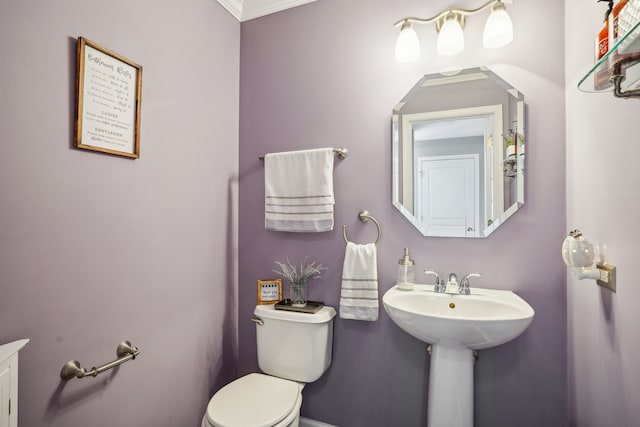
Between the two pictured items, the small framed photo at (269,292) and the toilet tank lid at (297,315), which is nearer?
the toilet tank lid at (297,315)

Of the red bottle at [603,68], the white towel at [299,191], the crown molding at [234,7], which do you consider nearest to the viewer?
the red bottle at [603,68]

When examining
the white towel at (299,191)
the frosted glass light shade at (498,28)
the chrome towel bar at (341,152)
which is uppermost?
the frosted glass light shade at (498,28)

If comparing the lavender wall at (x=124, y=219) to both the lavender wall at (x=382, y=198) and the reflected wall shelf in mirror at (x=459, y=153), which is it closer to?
the lavender wall at (x=382, y=198)

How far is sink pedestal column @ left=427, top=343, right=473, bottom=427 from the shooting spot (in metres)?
1.30

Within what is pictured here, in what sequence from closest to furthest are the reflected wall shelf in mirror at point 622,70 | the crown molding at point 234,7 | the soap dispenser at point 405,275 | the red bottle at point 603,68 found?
the reflected wall shelf in mirror at point 622,70 → the red bottle at point 603,68 → the soap dispenser at point 405,275 → the crown molding at point 234,7

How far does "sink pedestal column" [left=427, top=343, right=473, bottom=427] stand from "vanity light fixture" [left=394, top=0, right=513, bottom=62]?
1311 mm

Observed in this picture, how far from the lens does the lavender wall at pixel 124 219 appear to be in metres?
0.98

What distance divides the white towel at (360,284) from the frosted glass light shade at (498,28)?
1.07 metres

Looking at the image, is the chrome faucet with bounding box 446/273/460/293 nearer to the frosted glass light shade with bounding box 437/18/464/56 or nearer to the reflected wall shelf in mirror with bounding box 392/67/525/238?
the reflected wall shelf in mirror with bounding box 392/67/525/238

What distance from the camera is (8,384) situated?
848 millimetres

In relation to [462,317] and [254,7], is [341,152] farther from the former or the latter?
[254,7]

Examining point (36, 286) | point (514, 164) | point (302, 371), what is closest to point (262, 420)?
point (302, 371)

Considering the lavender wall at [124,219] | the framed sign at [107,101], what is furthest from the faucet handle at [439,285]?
the framed sign at [107,101]

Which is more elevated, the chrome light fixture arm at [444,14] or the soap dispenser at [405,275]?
the chrome light fixture arm at [444,14]
